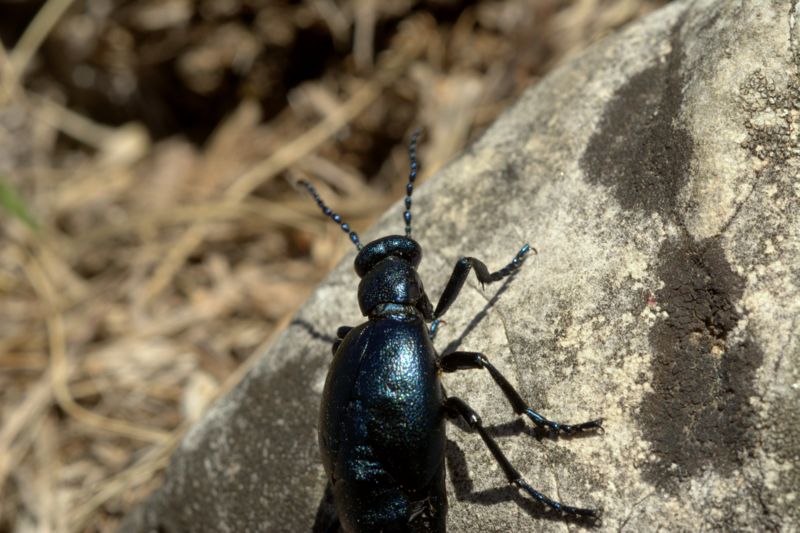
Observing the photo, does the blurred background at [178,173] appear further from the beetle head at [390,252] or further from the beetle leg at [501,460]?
the beetle leg at [501,460]

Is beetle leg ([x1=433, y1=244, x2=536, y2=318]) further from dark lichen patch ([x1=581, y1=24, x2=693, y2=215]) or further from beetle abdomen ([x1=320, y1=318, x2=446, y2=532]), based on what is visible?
dark lichen patch ([x1=581, y1=24, x2=693, y2=215])

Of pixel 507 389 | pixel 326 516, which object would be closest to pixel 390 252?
pixel 507 389

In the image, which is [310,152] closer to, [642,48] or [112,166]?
[112,166]

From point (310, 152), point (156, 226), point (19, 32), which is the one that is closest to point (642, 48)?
point (310, 152)

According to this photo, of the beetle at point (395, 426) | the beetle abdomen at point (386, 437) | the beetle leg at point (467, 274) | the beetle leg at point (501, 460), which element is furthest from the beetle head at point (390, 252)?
the beetle leg at point (501, 460)

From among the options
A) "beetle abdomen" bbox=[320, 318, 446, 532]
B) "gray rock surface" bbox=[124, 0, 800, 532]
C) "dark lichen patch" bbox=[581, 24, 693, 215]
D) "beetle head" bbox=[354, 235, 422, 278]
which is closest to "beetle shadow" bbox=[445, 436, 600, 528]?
"gray rock surface" bbox=[124, 0, 800, 532]

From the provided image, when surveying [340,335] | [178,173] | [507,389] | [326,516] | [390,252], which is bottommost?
[326,516]

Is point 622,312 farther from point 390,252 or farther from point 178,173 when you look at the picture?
point 178,173

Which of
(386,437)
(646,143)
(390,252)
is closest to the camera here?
(386,437)
